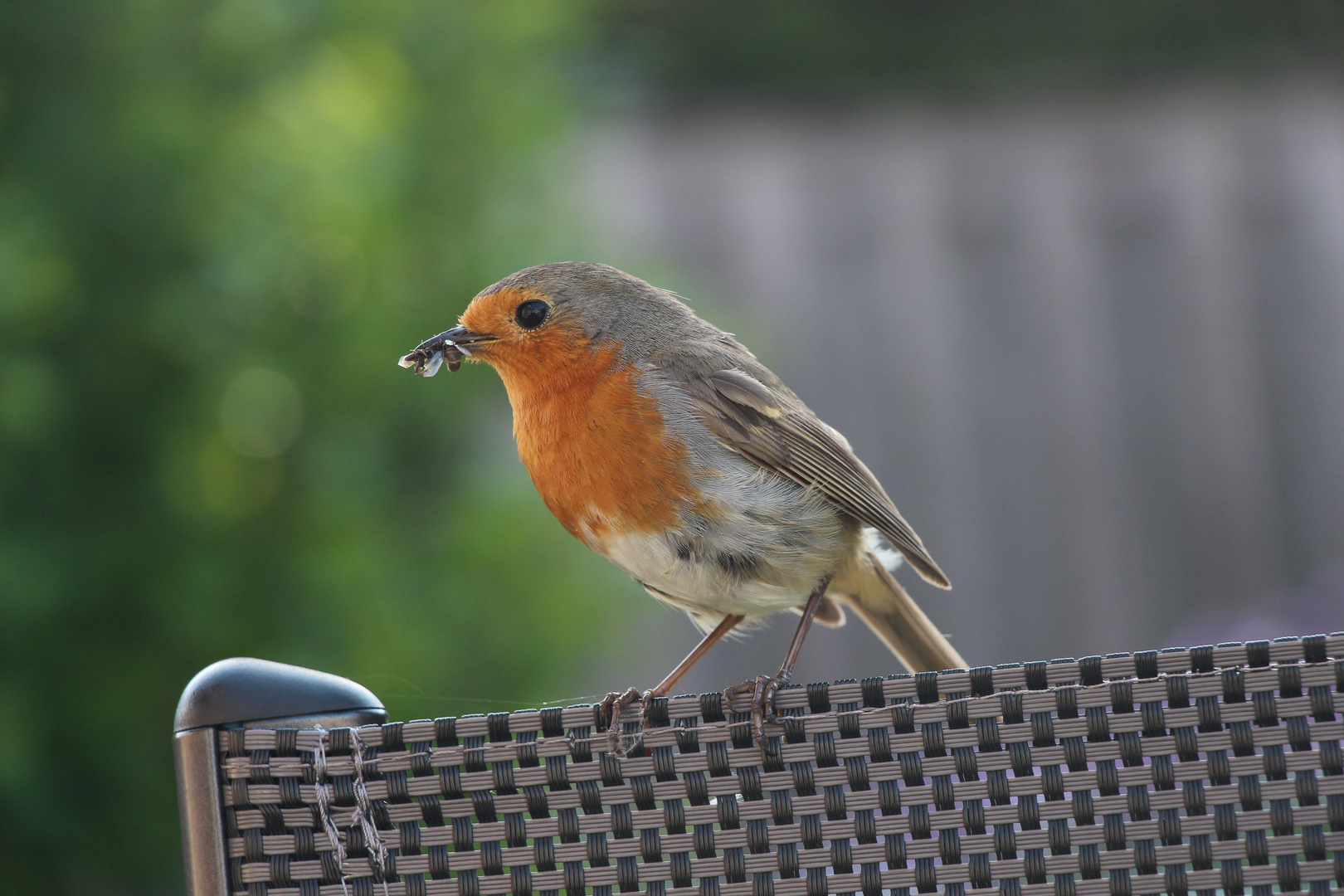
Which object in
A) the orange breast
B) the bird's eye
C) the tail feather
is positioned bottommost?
the tail feather

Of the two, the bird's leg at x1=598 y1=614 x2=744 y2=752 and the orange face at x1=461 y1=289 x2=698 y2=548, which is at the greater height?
the orange face at x1=461 y1=289 x2=698 y2=548

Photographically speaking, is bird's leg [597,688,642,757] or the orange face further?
the orange face

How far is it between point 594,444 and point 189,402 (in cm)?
153

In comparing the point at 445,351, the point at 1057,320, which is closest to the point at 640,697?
the point at 445,351

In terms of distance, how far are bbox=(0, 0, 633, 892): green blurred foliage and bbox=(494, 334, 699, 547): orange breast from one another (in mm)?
883

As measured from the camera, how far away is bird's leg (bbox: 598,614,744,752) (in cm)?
116

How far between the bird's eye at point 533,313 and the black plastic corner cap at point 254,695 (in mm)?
947

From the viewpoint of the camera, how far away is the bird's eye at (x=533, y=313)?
6.79ft

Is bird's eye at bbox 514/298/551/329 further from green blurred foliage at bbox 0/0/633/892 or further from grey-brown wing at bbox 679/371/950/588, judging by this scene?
green blurred foliage at bbox 0/0/633/892

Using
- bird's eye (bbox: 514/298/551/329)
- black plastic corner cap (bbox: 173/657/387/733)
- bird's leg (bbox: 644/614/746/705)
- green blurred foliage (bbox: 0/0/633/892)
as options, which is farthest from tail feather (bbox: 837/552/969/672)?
black plastic corner cap (bbox: 173/657/387/733)

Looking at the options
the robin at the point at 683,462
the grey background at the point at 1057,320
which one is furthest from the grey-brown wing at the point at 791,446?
the grey background at the point at 1057,320

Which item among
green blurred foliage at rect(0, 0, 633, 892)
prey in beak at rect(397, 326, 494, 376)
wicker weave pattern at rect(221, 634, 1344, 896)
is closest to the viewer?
wicker weave pattern at rect(221, 634, 1344, 896)

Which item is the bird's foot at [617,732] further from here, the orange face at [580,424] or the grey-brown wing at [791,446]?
the grey-brown wing at [791,446]

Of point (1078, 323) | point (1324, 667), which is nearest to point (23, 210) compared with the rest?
point (1324, 667)
